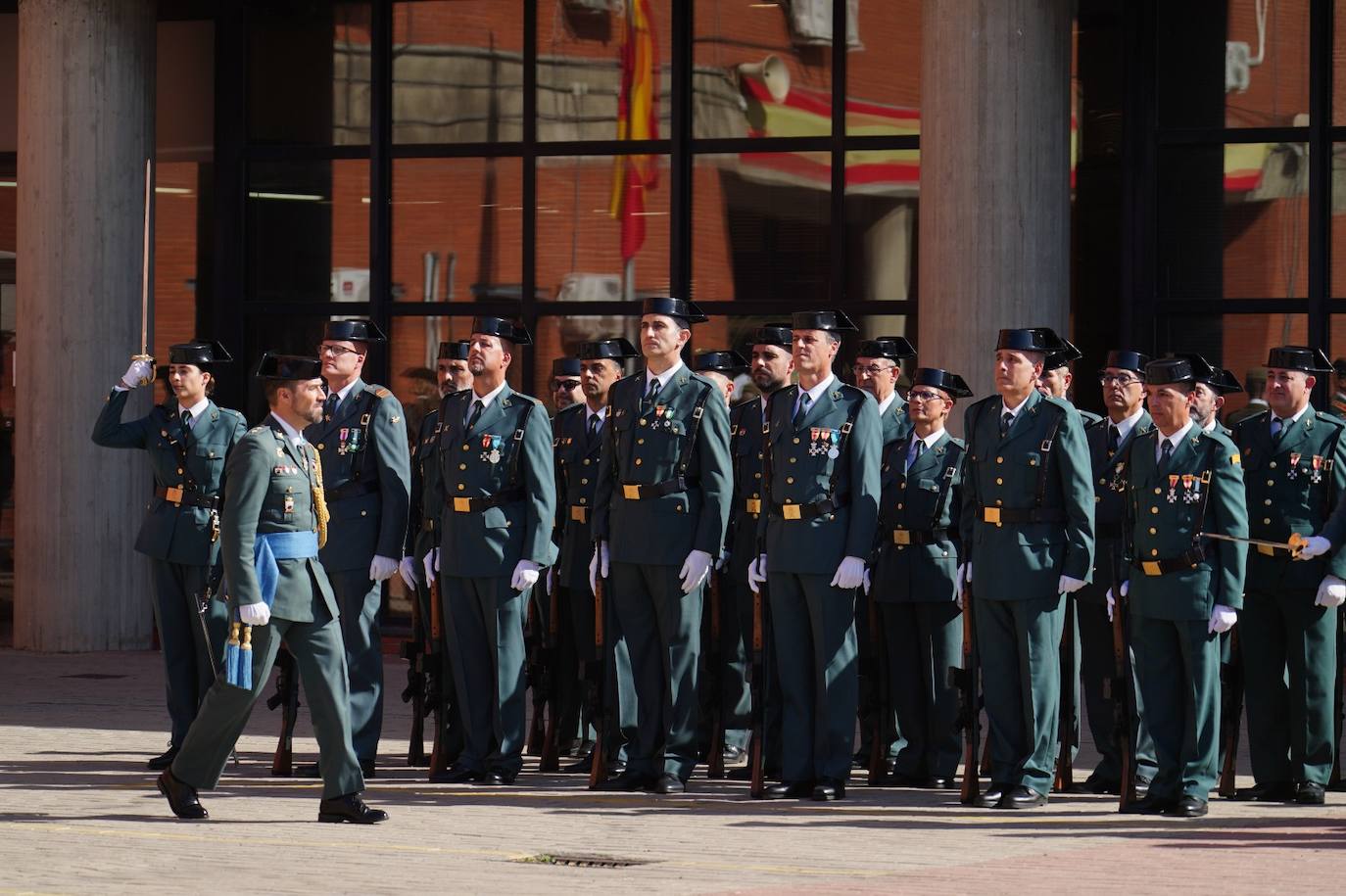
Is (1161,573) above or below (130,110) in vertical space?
below

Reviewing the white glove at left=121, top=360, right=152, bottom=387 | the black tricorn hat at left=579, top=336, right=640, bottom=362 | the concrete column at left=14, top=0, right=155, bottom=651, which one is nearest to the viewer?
the white glove at left=121, top=360, right=152, bottom=387

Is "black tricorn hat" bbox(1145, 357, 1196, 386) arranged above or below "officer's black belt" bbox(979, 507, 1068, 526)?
above

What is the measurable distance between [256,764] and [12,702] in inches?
122

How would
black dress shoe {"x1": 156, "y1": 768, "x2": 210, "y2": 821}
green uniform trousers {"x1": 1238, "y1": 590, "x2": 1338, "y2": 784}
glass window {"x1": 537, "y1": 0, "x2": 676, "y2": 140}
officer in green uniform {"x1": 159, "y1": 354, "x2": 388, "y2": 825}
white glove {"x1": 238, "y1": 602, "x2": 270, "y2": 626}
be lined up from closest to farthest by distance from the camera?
white glove {"x1": 238, "y1": 602, "x2": 270, "y2": 626}, officer in green uniform {"x1": 159, "y1": 354, "x2": 388, "y2": 825}, black dress shoe {"x1": 156, "y1": 768, "x2": 210, "y2": 821}, green uniform trousers {"x1": 1238, "y1": 590, "x2": 1338, "y2": 784}, glass window {"x1": 537, "y1": 0, "x2": 676, "y2": 140}

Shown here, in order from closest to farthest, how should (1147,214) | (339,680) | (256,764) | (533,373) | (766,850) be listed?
(766,850) < (339,680) < (256,764) < (1147,214) < (533,373)

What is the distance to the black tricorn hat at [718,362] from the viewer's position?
455 inches

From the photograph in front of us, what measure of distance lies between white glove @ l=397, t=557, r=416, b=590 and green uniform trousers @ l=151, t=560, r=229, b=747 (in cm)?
84

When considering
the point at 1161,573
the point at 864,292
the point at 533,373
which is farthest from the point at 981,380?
the point at 1161,573

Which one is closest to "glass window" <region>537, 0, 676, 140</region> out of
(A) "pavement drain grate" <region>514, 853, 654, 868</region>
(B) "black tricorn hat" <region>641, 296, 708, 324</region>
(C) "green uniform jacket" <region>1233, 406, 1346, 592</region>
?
(B) "black tricorn hat" <region>641, 296, 708, 324</region>

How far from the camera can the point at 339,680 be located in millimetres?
8969

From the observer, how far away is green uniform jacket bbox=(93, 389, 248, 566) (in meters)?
10.5

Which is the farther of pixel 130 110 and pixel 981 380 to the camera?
pixel 130 110

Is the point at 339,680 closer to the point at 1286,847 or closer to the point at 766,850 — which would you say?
the point at 766,850

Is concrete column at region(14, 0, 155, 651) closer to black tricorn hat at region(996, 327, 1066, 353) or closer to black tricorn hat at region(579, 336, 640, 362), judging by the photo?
black tricorn hat at region(579, 336, 640, 362)
